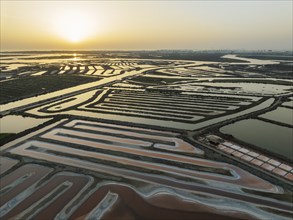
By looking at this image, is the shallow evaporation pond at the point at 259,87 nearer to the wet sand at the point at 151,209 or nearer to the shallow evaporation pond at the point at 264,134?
the shallow evaporation pond at the point at 264,134

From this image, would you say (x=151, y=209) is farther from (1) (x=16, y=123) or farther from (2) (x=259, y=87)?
(2) (x=259, y=87)

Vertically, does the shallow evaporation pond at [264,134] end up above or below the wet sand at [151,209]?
above

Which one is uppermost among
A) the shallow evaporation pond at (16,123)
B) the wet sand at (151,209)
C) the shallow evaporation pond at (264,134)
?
the shallow evaporation pond at (264,134)

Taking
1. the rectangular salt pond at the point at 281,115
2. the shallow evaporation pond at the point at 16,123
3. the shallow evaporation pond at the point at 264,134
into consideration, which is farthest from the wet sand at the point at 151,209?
the rectangular salt pond at the point at 281,115

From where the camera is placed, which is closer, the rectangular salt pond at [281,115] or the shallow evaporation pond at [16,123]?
the shallow evaporation pond at [16,123]

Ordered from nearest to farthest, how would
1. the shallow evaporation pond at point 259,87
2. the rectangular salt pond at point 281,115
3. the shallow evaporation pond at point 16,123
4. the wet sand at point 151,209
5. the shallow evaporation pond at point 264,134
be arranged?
the wet sand at point 151,209 < the shallow evaporation pond at point 264,134 < the shallow evaporation pond at point 16,123 < the rectangular salt pond at point 281,115 < the shallow evaporation pond at point 259,87

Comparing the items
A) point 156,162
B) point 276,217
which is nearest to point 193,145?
point 156,162

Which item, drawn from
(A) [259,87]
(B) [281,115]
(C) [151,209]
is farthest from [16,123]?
(A) [259,87]
